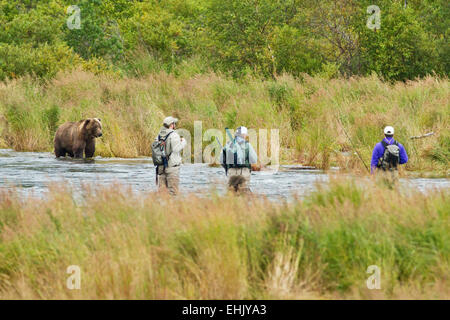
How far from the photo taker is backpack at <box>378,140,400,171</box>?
13.9 m

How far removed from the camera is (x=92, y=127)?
21.5m

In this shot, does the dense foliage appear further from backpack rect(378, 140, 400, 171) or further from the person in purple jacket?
backpack rect(378, 140, 400, 171)

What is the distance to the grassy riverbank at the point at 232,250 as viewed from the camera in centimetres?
755

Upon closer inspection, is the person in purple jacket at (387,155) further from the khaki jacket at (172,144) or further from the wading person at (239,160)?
the khaki jacket at (172,144)

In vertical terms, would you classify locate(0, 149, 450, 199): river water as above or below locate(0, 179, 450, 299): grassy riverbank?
above

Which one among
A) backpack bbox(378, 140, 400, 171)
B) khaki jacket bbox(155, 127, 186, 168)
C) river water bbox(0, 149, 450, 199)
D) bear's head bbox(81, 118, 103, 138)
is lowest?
river water bbox(0, 149, 450, 199)

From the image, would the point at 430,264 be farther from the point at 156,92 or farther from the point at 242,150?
the point at 156,92

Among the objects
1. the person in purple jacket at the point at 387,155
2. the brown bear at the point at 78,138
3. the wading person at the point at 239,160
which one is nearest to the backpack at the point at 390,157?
the person in purple jacket at the point at 387,155

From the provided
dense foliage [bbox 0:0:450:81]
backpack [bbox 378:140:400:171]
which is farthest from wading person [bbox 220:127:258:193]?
dense foliage [bbox 0:0:450:81]

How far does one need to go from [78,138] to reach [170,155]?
8.76 metres

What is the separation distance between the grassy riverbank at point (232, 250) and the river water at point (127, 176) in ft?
18.9

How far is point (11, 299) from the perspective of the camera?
7551 mm

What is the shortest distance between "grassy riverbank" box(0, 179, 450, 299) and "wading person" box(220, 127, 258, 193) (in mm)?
3527
